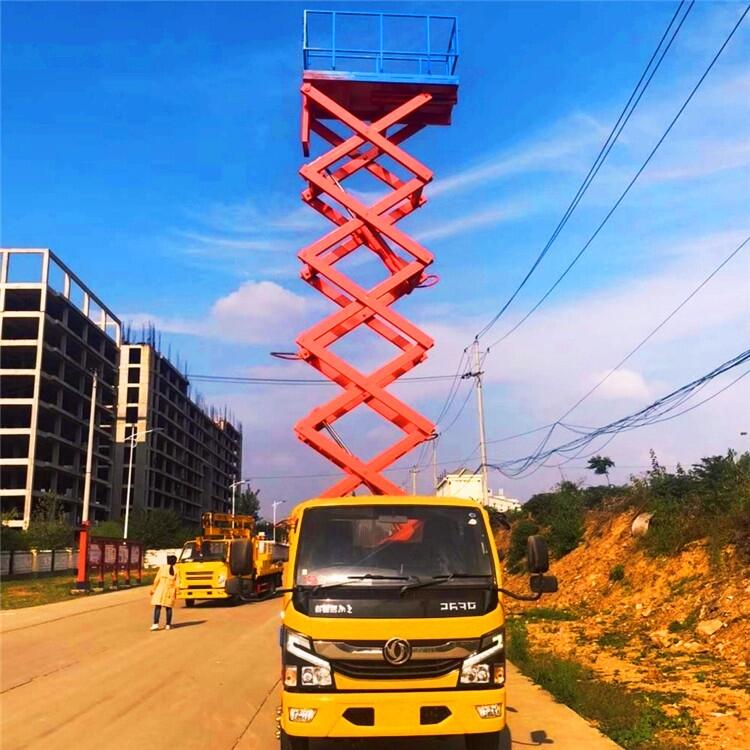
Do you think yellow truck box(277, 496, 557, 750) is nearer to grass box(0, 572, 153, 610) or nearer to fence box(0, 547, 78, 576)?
grass box(0, 572, 153, 610)

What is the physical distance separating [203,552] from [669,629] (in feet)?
55.2

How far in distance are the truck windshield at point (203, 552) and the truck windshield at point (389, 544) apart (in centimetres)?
1840

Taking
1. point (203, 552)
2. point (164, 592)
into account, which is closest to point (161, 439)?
point (203, 552)

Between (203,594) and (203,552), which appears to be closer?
(203,594)

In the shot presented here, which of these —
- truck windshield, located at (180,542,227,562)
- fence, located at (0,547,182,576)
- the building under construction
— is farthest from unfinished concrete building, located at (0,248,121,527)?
truck windshield, located at (180,542,227,562)

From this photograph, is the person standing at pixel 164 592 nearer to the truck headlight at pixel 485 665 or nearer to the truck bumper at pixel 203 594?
the truck bumper at pixel 203 594

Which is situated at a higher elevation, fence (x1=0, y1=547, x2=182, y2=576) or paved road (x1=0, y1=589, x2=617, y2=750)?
paved road (x1=0, y1=589, x2=617, y2=750)

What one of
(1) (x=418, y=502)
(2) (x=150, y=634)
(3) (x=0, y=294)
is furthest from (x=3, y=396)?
(1) (x=418, y=502)

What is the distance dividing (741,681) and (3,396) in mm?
76059

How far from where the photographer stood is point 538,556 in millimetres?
6379

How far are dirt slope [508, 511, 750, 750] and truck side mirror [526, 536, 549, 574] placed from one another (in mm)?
1985

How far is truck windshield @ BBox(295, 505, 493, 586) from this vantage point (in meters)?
5.91

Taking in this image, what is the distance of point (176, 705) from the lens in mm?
8672

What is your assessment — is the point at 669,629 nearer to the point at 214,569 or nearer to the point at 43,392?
the point at 214,569
